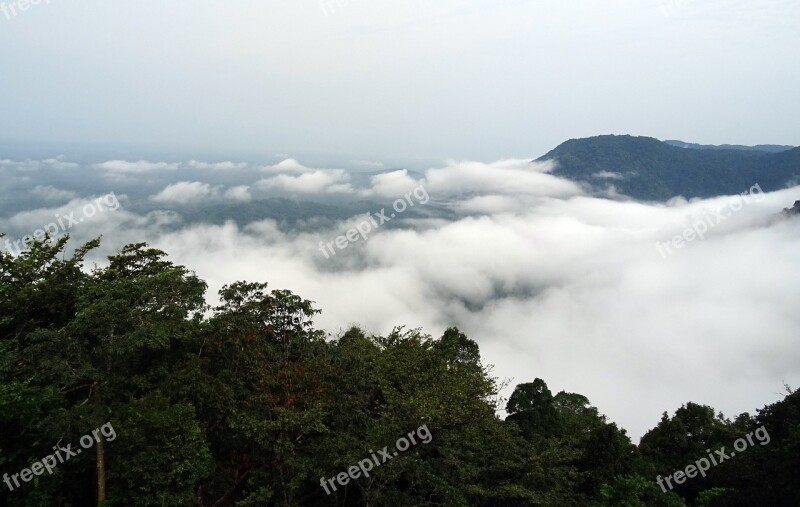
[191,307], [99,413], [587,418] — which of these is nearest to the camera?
[99,413]

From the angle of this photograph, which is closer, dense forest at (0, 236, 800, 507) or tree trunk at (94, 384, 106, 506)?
dense forest at (0, 236, 800, 507)

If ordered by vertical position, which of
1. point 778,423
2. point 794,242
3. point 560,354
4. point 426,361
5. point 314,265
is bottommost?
point 560,354

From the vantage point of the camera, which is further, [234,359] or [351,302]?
[351,302]

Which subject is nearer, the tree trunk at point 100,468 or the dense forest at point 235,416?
the dense forest at point 235,416

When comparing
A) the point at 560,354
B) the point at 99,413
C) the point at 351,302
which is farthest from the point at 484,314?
the point at 99,413

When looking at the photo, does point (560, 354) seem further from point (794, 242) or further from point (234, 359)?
point (234, 359)

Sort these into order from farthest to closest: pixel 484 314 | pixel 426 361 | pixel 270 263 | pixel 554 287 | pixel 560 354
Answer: pixel 554 287, pixel 270 263, pixel 484 314, pixel 560 354, pixel 426 361

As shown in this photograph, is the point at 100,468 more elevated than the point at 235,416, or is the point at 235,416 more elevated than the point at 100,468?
the point at 235,416

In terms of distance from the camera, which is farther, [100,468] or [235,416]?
[235,416]
